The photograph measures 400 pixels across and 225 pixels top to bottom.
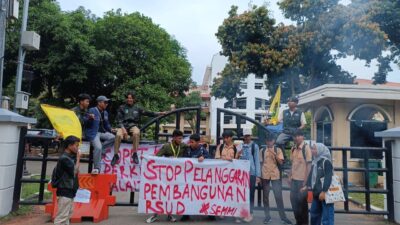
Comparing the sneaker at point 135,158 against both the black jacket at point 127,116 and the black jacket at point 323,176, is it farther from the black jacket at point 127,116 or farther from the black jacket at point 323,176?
the black jacket at point 323,176

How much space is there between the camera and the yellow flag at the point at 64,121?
6219 mm

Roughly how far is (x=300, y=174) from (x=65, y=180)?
12.0ft

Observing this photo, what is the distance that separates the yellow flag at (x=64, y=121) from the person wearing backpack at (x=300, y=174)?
3626 mm

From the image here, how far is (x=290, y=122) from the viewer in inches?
296

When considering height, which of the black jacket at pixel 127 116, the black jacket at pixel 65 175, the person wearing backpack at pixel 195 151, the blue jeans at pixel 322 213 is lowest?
the blue jeans at pixel 322 213

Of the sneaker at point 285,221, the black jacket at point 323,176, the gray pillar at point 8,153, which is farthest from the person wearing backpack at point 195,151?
the gray pillar at point 8,153

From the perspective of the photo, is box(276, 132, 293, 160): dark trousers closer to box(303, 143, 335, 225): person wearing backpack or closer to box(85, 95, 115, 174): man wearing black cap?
box(303, 143, 335, 225): person wearing backpack

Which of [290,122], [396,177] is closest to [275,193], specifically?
[290,122]

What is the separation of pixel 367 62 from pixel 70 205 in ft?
52.3

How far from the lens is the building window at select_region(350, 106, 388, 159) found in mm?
13367

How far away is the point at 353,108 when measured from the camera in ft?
43.9

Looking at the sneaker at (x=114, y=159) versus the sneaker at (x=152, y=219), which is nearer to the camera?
the sneaker at (x=152, y=219)

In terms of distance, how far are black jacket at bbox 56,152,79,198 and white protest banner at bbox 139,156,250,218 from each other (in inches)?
64.9

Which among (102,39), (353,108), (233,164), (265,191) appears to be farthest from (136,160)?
(102,39)
